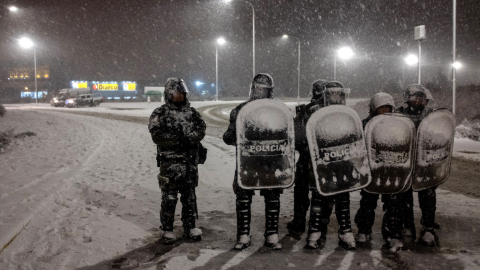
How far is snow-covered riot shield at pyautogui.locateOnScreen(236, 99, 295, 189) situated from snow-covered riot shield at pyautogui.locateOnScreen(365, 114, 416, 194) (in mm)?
895

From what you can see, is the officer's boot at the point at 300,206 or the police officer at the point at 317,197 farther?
the officer's boot at the point at 300,206

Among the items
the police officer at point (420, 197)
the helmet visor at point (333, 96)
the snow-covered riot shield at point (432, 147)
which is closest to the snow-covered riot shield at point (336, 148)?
the helmet visor at point (333, 96)

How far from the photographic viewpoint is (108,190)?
686cm

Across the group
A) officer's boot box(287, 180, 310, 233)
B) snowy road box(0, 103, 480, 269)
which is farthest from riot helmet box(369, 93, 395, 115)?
snowy road box(0, 103, 480, 269)

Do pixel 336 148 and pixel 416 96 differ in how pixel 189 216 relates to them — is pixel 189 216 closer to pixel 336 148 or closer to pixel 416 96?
pixel 336 148

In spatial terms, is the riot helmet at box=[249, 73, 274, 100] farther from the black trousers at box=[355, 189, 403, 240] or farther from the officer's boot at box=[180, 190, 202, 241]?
the black trousers at box=[355, 189, 403, 240]

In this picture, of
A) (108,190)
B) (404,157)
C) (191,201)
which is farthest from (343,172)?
(108,190)

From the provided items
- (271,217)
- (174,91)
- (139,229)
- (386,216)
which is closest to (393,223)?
(386,216)

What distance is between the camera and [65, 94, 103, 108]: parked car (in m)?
38.9

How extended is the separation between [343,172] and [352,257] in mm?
860

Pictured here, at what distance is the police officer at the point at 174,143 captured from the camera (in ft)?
14.3

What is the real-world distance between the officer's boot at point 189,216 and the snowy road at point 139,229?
165mm

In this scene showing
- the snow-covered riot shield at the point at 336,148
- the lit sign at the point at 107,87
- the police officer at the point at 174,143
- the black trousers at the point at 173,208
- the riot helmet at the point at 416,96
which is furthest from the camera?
the lit sign at the point at 107,87

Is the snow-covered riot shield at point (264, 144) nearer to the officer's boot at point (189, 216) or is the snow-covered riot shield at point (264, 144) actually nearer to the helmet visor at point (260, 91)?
the helmet visor at point (260, 91)
